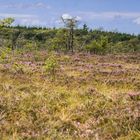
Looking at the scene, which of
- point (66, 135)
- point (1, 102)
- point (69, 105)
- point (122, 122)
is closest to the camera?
point (66, 135)

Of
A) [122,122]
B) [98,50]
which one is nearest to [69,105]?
[122,122]

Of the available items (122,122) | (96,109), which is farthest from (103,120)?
(96,109)

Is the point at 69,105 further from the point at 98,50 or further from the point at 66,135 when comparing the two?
the point at 98,50

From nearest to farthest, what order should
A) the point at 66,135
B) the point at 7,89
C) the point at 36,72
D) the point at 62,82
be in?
the point at 66,135, the point at 7,89, the point at 62,82, the point at 36,72

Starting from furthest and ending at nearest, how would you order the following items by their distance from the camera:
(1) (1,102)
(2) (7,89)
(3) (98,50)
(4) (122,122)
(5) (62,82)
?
(3) (98,50)
(5) (62,82)
(2) (7,89)
(1) (1,102)
(4) (122,122)

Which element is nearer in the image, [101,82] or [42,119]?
[42,119]

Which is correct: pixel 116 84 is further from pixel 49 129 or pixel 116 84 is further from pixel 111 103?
pixel 49 129

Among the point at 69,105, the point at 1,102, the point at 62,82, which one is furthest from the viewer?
the point at 62,82

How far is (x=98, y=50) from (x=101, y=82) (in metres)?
38.8

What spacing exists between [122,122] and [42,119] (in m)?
2.06

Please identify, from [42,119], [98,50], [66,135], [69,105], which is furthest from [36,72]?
[98,50]

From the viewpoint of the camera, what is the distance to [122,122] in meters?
9.95

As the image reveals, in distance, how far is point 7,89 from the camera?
14867 millimetres

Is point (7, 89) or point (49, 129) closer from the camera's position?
point (49, 129)
